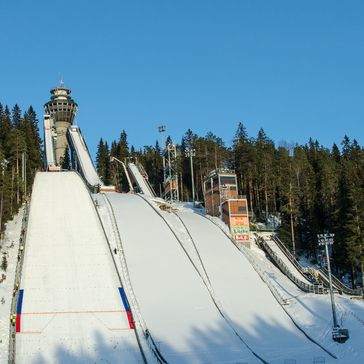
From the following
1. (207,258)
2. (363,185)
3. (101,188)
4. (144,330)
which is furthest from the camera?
(101,188)

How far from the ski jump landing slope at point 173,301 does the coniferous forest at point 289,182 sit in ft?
32.0

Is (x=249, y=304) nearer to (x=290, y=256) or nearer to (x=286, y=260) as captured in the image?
(x=286, y=260)

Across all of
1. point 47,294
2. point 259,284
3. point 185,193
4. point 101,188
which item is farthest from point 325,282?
point 185,193

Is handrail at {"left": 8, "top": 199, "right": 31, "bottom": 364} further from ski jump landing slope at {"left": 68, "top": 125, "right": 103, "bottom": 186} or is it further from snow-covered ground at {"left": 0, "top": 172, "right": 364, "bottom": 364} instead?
ski jump landing slope at {"left": 68, "top": 125, "right": 103, "bottom": 186}

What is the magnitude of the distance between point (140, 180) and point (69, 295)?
32.9 metres

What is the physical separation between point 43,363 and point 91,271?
833 cm

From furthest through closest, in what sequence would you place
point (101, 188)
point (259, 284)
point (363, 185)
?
point (101, 188)
point (363, 185)
point (259, 284)

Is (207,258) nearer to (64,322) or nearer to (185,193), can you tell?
(64,322)

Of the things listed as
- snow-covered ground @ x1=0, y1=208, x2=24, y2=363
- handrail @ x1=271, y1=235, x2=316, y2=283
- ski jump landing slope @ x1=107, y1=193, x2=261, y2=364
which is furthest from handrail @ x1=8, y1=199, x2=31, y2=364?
handrail @ x1=271, y1=235, x2=316, y2=283

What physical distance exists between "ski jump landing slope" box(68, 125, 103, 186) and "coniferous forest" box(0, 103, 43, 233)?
4.51 metres

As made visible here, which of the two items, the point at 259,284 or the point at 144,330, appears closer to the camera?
the point at 144,330

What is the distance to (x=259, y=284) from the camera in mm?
29125

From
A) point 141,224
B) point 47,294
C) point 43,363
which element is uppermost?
point 141,224

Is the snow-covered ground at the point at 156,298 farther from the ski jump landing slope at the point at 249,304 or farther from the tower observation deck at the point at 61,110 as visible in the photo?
the tower observation deck at the point at 61,110
